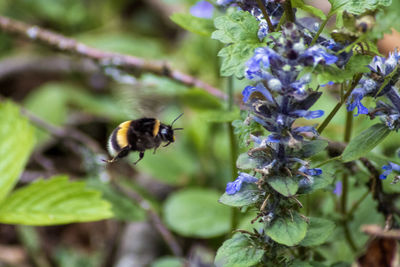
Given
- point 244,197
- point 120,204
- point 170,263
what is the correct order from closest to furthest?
point 244,197 < point 170,263 < point 120,204

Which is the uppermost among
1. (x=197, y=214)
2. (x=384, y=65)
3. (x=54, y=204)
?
(x=384, y=65)

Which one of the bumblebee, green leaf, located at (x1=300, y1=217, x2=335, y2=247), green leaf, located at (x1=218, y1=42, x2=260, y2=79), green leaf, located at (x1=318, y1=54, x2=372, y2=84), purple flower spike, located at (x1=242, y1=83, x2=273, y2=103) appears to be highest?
green leaf, located at (x1=318, y1=54, x2=372, y2=84)

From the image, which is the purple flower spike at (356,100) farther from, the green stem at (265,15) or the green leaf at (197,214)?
the green leaf at (197,214)

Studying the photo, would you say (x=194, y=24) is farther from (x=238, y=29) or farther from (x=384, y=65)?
(x=384, y=65)

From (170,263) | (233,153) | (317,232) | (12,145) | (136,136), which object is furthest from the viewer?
(170,263)

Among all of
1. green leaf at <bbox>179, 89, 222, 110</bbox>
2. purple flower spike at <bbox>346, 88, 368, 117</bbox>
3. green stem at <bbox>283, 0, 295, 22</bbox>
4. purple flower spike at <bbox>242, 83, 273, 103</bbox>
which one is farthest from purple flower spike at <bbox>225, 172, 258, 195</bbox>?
green leaf at <bbox>179, 89, 222, 110</bbox>

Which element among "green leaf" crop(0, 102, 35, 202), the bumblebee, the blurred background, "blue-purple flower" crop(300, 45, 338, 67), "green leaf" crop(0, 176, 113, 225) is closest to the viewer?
"blue-purple flower" crop(300, 45, 338, 67)

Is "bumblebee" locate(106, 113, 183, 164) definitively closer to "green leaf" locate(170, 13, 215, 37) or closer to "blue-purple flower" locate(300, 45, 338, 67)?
"green leaf" locate(170, 13, 215, 37)

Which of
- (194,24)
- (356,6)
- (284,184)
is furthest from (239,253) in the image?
(194,24)

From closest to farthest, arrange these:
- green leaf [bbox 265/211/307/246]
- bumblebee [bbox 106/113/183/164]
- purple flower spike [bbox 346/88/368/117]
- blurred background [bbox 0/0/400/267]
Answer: green leaf [bbox 265/211/307/246], purple flower spike [bbox 346/88/368/117], bumblebee [bbox 106/113/183/164], blurred background [bbox 0/0/400/267]
